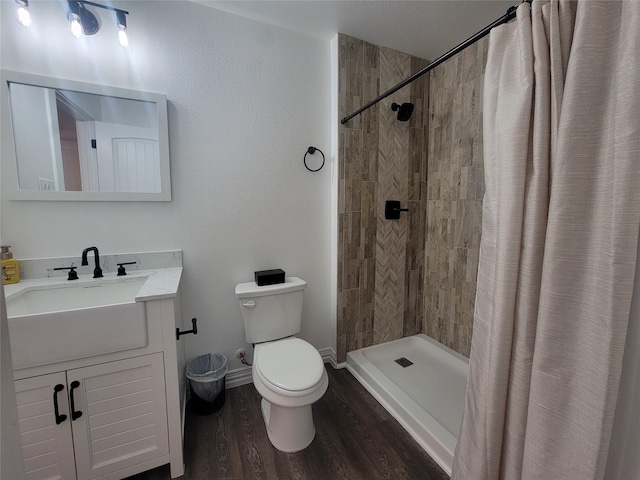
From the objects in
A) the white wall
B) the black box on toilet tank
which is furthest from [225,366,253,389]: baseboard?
the black box on toilet tank

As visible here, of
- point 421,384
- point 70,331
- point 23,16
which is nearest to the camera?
point 70,331

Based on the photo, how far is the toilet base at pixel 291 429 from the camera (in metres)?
1.37

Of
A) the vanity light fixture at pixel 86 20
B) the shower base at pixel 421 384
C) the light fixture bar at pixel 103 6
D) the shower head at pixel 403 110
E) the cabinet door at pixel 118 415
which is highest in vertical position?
the light fixture bar at pixel 103 6

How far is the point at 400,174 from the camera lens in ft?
7.04

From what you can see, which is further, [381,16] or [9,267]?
[381,16]

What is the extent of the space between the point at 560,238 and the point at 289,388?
115 centimetres

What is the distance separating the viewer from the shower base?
1403mm

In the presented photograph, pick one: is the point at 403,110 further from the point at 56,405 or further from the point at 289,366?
the point at 56,405

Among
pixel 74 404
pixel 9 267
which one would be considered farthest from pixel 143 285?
pixel 9 267

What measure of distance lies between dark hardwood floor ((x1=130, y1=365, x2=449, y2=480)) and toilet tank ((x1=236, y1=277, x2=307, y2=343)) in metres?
0.46

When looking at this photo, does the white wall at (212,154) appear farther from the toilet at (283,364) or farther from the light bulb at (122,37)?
the toilet at (283,364)

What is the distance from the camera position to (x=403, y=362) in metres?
2.08

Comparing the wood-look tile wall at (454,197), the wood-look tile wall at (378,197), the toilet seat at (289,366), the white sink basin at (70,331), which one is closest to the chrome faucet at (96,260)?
the white sink basin at (70,331)

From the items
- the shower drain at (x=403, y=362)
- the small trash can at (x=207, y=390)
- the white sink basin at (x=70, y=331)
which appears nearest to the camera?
the white sink basin at (x=70, y=331)
